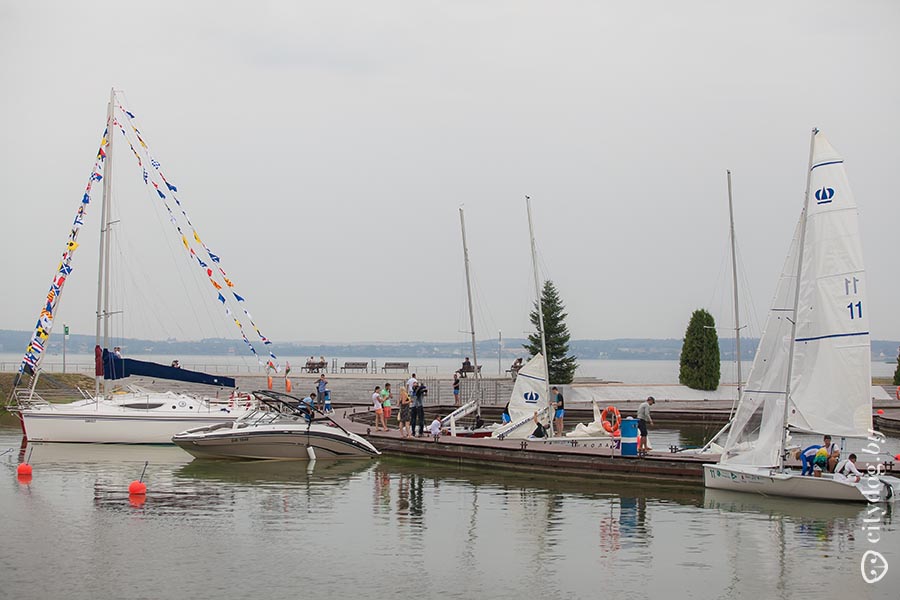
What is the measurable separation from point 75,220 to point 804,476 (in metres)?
30.3

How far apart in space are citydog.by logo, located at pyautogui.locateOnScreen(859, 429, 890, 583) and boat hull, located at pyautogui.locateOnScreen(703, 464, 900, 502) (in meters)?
0.02

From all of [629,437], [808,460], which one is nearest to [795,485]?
[808,460]

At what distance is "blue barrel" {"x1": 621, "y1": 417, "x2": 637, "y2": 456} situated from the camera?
30625 millimetres

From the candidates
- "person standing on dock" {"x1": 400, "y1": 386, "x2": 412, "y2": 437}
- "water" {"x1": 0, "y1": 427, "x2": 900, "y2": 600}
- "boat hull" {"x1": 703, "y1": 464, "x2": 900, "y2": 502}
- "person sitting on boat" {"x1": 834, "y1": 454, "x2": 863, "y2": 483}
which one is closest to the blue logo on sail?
"person sitting on boat" {"x1": 834, "y1": 454, "x2": 863, "y2": 483}

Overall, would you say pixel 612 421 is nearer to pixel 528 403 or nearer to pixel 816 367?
pixel 528 403

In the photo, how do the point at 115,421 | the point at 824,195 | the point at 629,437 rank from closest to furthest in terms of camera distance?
the point at 824,195
the point at 629,437
the point at 115,421

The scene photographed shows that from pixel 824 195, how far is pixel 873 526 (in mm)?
8727

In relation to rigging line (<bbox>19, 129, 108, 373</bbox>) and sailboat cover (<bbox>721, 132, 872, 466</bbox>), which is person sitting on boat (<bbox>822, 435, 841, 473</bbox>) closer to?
sailboat cover (<bbox>721, 132, 872, 466</bbox>)

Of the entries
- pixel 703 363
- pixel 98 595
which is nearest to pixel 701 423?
pixel 703 363

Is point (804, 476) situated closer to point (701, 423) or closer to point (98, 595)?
point (98, 595)

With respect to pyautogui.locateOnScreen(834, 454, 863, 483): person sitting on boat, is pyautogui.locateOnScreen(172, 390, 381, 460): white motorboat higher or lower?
higher

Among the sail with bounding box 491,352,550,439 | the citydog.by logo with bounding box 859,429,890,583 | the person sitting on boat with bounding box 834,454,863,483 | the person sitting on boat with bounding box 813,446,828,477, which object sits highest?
the sail with bounding box 491,352,550,439

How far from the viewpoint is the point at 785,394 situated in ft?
88.6

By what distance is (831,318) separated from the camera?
26703 mm
